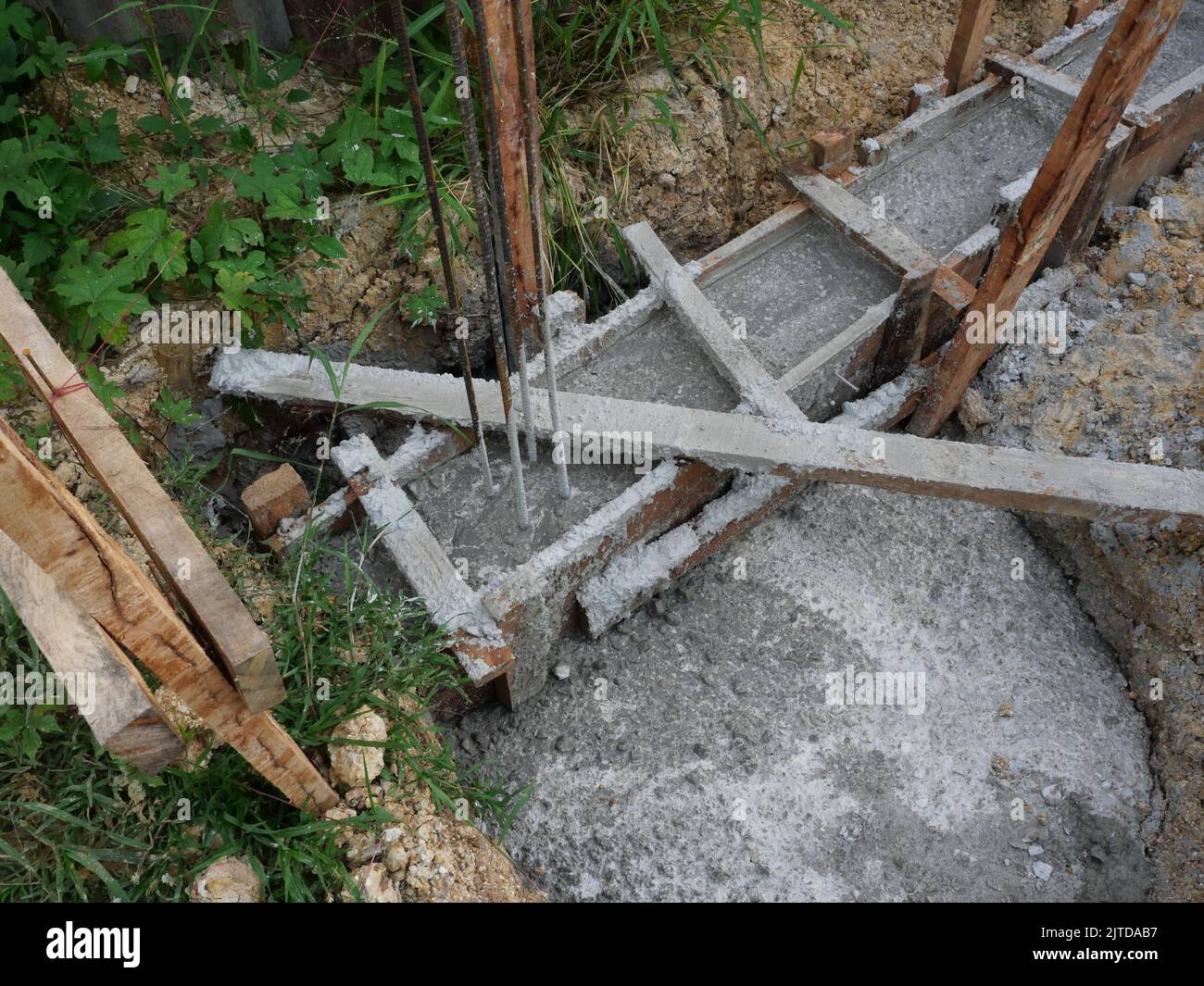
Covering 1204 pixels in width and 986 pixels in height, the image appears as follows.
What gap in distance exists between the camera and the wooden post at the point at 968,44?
4355 millimetres

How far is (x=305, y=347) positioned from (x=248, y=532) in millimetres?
849

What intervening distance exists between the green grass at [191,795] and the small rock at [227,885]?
0.03 m

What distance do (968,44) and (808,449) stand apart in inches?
95.8

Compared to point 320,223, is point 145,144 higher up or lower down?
higher up

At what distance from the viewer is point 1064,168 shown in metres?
3.03

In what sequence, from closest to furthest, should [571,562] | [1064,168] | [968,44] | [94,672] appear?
[94,672] < [1064,168] < [571,562] < [968,44]

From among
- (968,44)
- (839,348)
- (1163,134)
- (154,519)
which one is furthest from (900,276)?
(154,519)

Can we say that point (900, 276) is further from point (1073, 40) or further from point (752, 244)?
point (1073, 40)

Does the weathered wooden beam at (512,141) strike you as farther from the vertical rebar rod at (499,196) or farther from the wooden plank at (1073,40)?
the wooden plank at (1073,40)

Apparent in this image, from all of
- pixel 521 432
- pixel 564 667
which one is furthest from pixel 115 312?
pixel 564 667

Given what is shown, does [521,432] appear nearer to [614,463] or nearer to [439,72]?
[614,463]

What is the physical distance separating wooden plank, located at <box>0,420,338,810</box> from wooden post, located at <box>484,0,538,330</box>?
4.61ft

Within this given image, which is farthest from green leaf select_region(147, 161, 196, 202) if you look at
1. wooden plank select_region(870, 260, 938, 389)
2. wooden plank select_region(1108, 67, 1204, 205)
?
wooden plank select_region(1108, 67, 1204, 205)

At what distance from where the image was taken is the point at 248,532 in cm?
321
